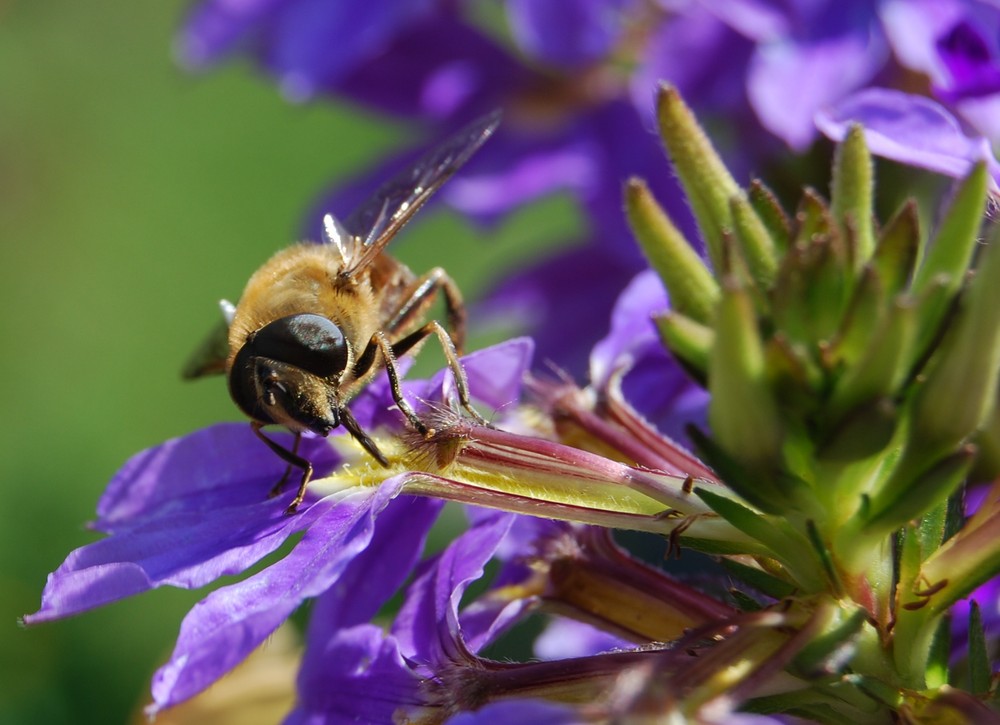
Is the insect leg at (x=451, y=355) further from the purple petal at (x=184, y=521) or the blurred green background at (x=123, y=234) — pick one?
the blurred green background at (x=123, y=234)

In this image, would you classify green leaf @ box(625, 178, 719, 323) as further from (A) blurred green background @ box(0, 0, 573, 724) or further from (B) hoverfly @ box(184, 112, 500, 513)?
(A) blurred green background @ box(0, 0, 573, 724)

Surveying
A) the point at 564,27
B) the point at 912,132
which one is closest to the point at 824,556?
the point at 912,132

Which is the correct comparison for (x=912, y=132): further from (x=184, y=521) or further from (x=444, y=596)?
(x=184, y=521)

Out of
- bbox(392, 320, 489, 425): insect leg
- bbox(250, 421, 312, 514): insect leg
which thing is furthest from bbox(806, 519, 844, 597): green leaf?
bbox(250, 421, 312, 514): insect leg

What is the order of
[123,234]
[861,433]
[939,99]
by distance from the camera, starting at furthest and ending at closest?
[123,234]
[939,99]
[861,433]

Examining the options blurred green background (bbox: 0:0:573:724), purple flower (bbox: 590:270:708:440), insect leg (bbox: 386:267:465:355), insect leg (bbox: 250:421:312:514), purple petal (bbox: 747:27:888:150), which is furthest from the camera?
blurred green background (bbox: 0:0:573:724)
